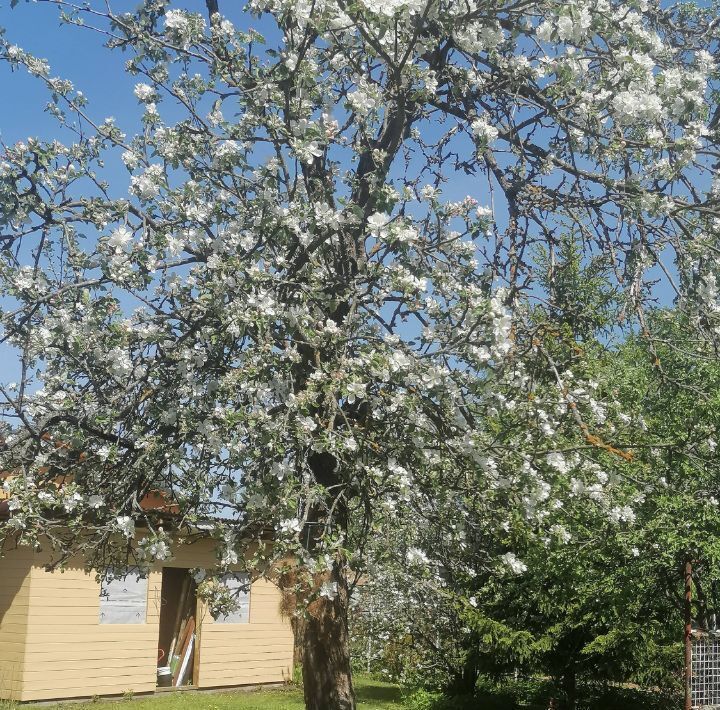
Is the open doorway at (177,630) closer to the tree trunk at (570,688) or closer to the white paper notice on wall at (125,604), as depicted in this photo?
the white paper notice on wall at (125,604)

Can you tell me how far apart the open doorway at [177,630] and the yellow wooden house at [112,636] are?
0.03m

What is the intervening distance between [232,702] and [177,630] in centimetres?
299

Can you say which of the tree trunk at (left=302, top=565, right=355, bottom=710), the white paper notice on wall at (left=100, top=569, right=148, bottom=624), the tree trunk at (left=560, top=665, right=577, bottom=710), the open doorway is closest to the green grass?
the open doorway

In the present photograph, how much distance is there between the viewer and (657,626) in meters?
13.6

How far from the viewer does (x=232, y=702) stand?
620 inches

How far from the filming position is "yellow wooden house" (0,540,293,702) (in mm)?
13938

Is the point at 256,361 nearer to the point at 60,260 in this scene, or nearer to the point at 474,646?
the point at 60,260

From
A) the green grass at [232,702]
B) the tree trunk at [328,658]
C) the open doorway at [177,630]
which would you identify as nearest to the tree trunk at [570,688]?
the green grass at [232,702]

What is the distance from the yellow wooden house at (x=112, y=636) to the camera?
13938mm

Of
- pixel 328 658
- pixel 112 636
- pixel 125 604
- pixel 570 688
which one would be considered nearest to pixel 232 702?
pixel 112 636

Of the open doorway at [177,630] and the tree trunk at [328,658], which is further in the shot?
the open doorway at [177,630]

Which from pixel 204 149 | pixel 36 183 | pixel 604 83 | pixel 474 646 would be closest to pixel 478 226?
pixel 604 83

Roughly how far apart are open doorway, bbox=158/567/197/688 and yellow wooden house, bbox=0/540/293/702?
3cm

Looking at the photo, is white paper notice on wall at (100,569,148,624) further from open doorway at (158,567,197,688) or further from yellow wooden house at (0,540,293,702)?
open doorway at (158,567,197,688)
